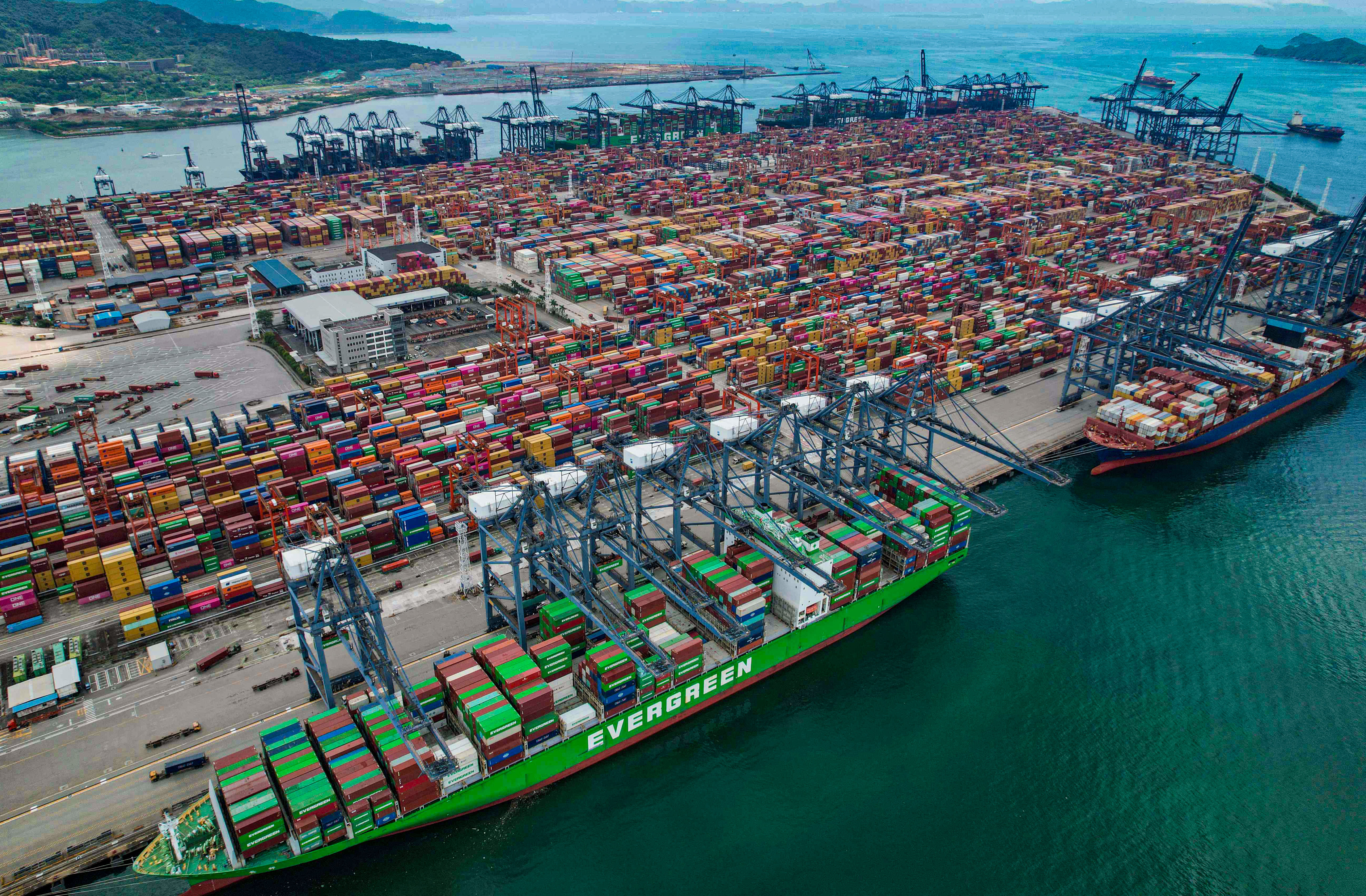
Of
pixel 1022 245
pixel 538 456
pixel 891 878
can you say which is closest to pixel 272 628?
pixel 538 456

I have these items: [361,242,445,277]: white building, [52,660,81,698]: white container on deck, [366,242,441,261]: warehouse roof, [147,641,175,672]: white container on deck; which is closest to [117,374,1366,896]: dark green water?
[52,660,81,698]: white container on deck

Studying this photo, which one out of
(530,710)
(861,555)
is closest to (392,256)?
(861,555)

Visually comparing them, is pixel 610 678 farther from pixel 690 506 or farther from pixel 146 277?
pixel 146 277

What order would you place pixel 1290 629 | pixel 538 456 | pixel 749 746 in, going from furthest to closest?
pixel 538 456, pixel 1290 629, pixel 749 746

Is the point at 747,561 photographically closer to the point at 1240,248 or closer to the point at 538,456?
the point at 538,456

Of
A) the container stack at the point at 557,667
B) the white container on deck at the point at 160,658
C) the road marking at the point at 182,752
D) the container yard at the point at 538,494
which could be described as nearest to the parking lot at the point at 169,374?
the container yard at the point at 538,494

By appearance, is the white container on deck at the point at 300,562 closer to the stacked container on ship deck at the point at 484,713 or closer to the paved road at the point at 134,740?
the paved road at the point at 134,740

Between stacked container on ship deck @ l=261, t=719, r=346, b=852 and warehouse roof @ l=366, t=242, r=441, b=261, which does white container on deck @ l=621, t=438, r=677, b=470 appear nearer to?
stacked container on ship deck @ l=261, t=719, r=346, b=852
